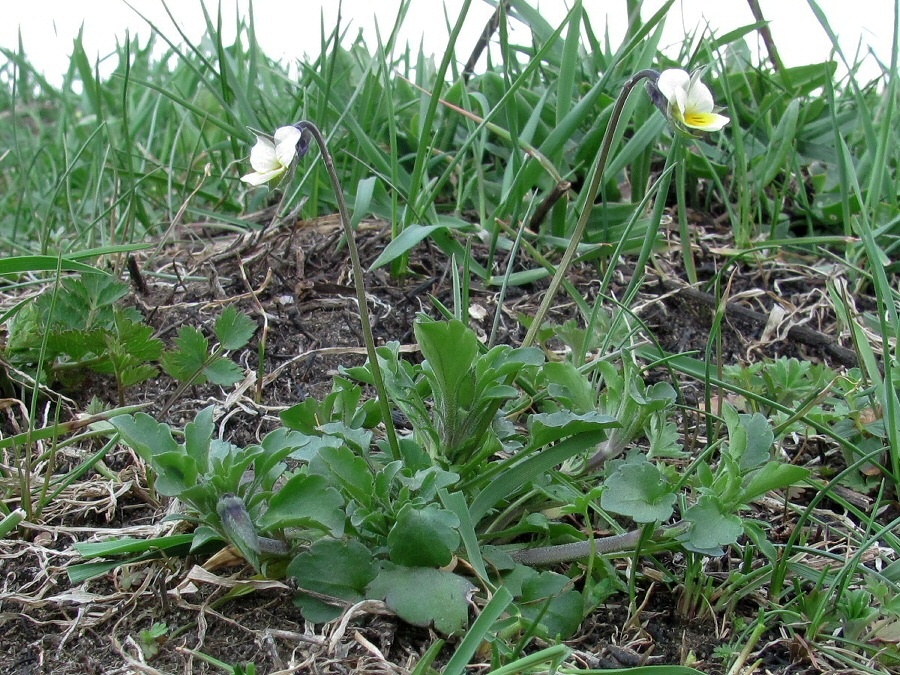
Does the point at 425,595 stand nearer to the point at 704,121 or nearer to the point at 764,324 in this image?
the point at 704,121

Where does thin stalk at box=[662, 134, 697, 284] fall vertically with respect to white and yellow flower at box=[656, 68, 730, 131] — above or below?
below

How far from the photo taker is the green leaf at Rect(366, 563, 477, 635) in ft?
4.30

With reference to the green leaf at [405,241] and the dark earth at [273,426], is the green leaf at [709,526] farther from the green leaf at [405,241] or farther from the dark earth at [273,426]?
the green leaf at [405,241]

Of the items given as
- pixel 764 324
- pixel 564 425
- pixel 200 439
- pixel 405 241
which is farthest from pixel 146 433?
pixel 764 324

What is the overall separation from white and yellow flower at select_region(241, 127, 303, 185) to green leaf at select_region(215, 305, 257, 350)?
579 millimetres

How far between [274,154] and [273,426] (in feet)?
2.39

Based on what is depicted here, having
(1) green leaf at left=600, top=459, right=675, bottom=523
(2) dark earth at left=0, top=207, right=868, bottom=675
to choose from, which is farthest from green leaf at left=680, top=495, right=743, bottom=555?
(2) dark earth at left=0, top=207, right=868, bottom=675

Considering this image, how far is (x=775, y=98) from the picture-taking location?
108 inches

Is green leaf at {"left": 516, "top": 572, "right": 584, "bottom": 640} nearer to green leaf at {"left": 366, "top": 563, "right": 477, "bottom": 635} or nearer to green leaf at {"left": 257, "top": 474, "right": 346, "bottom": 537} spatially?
green leaf at {"left": 366, "top": 563, "right": 477, "bottom": 635}

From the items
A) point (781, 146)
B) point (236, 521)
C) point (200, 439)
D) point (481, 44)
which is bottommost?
point (236, 521)

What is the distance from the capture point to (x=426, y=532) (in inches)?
51.3

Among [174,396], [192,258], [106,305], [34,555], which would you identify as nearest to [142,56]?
[192,258]

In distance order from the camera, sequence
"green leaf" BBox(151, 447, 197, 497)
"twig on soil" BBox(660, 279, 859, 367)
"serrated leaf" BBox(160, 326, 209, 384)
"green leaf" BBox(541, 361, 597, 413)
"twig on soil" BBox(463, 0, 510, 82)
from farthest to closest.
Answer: "twig on soil" BBox(463, 0, 510, 82) < "twig on soil" BBox(660, 279, 859, 367) < "serrated leaf" BBox(160, 326, 209, 384) < "green leaf" BBox(541, 361, 597, 413) < "green leaf" BBox(151, 447, 197, 497)

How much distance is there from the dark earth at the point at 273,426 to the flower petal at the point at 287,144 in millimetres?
693
